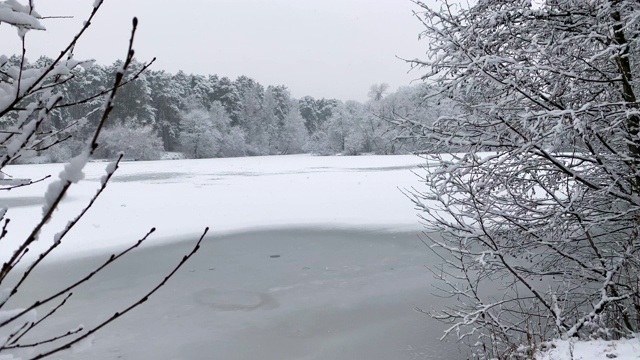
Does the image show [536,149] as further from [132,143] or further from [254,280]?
[132,143]

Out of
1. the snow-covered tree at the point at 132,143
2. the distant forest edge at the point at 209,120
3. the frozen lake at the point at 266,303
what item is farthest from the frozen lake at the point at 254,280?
the distant forest edge at the point at 209,120

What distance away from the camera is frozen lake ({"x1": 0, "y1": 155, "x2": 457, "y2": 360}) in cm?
525

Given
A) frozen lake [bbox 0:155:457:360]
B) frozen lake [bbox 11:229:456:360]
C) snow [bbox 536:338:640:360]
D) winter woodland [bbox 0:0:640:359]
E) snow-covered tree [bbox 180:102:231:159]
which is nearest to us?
snow [bbox 536:338:640:360]

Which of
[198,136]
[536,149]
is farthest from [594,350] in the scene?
[198,136]

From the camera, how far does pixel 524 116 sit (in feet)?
10.9

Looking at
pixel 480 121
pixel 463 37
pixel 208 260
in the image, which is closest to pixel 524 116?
pixel 480 121

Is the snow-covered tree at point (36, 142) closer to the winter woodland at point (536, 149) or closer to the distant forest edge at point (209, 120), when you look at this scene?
the winter woodland at point (536, 149)

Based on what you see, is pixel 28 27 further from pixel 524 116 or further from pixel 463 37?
pixel 463 37

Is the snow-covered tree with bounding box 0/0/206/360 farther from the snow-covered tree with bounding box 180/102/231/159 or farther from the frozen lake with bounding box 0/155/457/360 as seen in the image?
the snow-covered tree with bounding box 180/102/231/159

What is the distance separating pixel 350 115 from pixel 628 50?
5918 cm

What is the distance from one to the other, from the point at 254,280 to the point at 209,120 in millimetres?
53013

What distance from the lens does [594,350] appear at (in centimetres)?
337

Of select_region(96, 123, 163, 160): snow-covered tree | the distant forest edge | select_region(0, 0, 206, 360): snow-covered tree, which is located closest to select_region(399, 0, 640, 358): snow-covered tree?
select_region(0, 0, 206, 360): snow-covered tree

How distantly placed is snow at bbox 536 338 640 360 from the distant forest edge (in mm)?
44625
